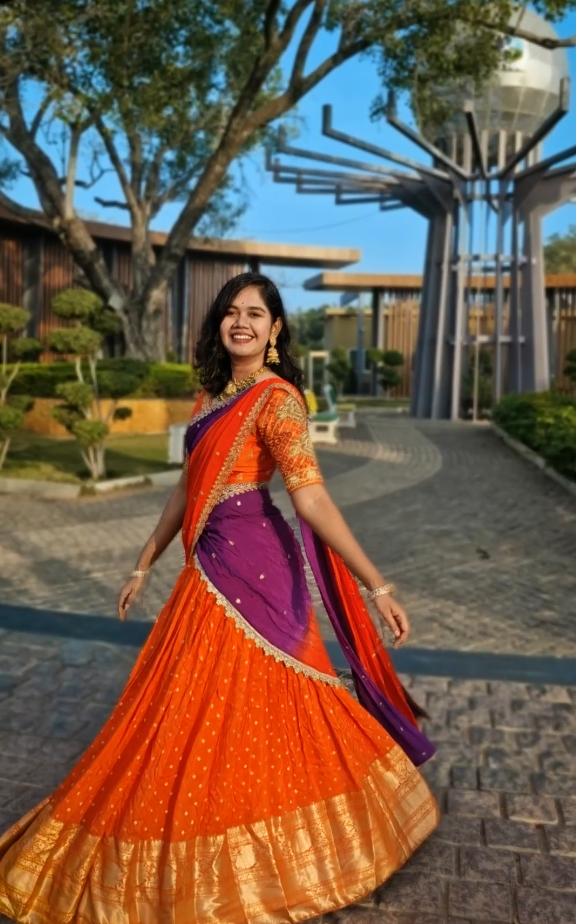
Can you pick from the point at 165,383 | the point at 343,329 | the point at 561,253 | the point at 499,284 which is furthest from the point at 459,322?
the point at 561,253

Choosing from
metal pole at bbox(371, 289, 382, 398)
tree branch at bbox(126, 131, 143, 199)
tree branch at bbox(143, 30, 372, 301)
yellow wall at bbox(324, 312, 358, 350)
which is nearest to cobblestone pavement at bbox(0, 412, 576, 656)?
tree branch at bbox(143, 30, 372, 301)

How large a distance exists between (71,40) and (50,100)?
93 centimetres

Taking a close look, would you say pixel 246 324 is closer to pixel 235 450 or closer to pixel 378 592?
pixel 235 450

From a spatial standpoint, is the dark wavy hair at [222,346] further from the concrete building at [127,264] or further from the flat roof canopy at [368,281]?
the flat roof canopy at [368,281]

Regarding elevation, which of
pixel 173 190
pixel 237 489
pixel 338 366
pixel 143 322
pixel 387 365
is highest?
pixel 173 190

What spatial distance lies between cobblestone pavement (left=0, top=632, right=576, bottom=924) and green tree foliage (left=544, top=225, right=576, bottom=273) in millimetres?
51075

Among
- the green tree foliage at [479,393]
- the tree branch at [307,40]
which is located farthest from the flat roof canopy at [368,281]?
the tree branch at [307,40]

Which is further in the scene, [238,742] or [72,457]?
[72,457]

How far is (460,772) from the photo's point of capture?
10.4ft

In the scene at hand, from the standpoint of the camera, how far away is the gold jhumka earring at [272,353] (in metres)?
2.44

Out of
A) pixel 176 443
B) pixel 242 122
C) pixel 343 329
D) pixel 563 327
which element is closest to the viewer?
pixel 176 443

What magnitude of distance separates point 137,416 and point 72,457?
178 inches

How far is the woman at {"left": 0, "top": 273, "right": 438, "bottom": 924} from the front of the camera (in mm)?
2086

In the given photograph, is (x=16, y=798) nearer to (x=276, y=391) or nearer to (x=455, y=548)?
(x=276, y=391)
